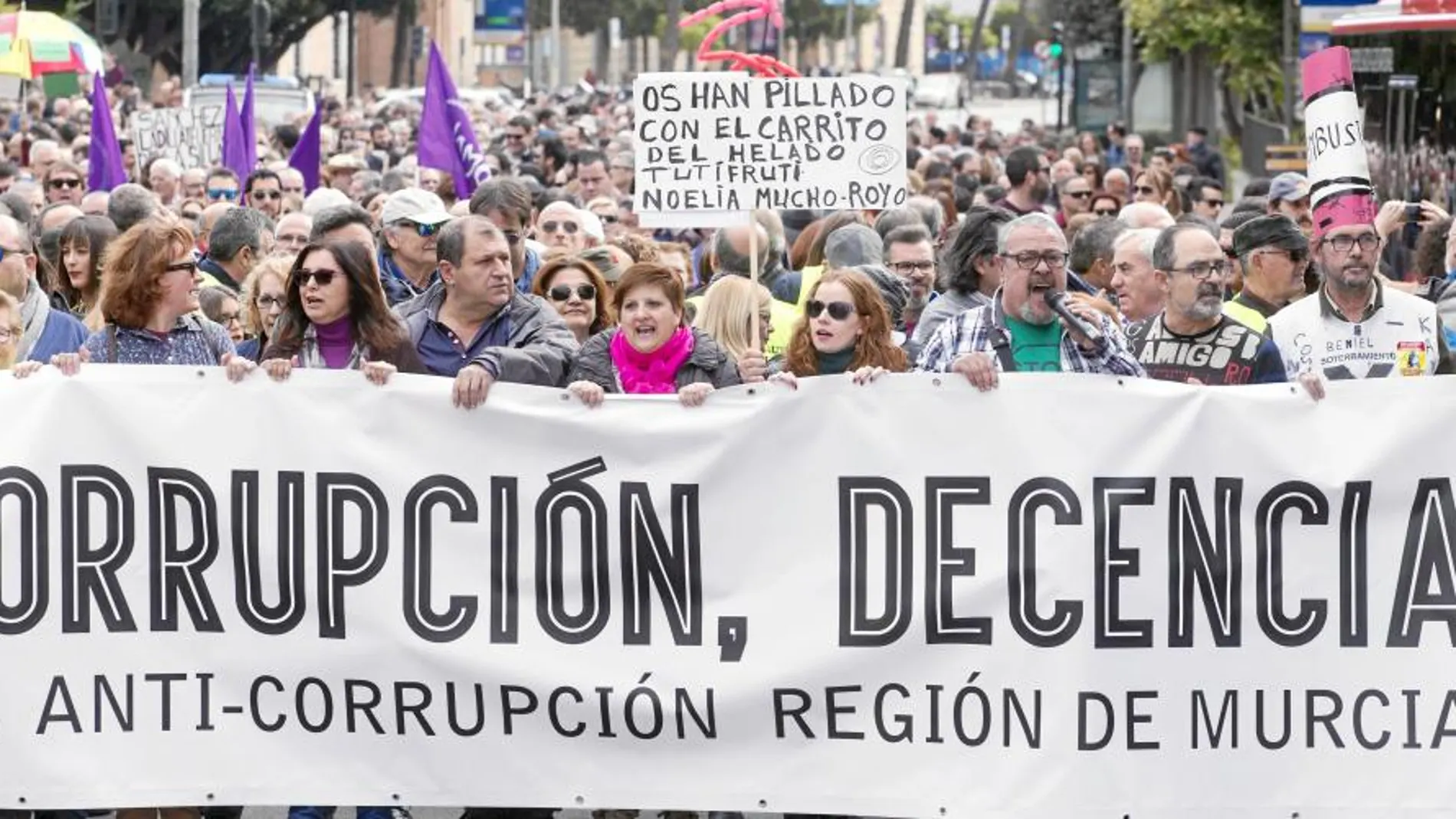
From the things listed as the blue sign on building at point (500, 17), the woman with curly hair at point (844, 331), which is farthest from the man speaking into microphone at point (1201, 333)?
the blue sign on building at point (500, 17)

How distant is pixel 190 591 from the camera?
267 inches

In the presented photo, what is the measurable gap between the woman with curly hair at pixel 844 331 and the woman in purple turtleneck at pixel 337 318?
1.09 metres

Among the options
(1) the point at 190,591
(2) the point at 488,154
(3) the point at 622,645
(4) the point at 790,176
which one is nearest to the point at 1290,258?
(4) the point at 790,176

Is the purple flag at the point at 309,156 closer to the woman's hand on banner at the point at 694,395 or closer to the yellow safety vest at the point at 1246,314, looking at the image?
the yellow safety vest at the point at 1246,314

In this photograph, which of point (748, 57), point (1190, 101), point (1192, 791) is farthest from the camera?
point (1190, 101)

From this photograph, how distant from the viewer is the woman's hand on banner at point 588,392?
269 inches

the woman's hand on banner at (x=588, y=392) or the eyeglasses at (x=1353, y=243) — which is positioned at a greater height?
the eyeglasses at (x=1353, y=243)

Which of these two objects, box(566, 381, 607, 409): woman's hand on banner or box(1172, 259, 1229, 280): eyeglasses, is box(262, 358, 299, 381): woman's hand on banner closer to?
box(566, 381, 607, 409): woman's hand on banner

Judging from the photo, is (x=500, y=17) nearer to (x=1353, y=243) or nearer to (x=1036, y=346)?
(x=1353, y=243)

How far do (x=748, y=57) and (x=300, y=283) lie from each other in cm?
510

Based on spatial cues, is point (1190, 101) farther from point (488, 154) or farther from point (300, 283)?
point (300, 283)

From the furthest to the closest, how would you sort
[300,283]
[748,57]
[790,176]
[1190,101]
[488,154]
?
[1190,101], [488,154], [748,57], [790,176], [300,283]

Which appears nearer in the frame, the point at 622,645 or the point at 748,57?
the point at 622,645

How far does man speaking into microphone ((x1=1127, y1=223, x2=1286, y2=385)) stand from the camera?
24.9 feet
